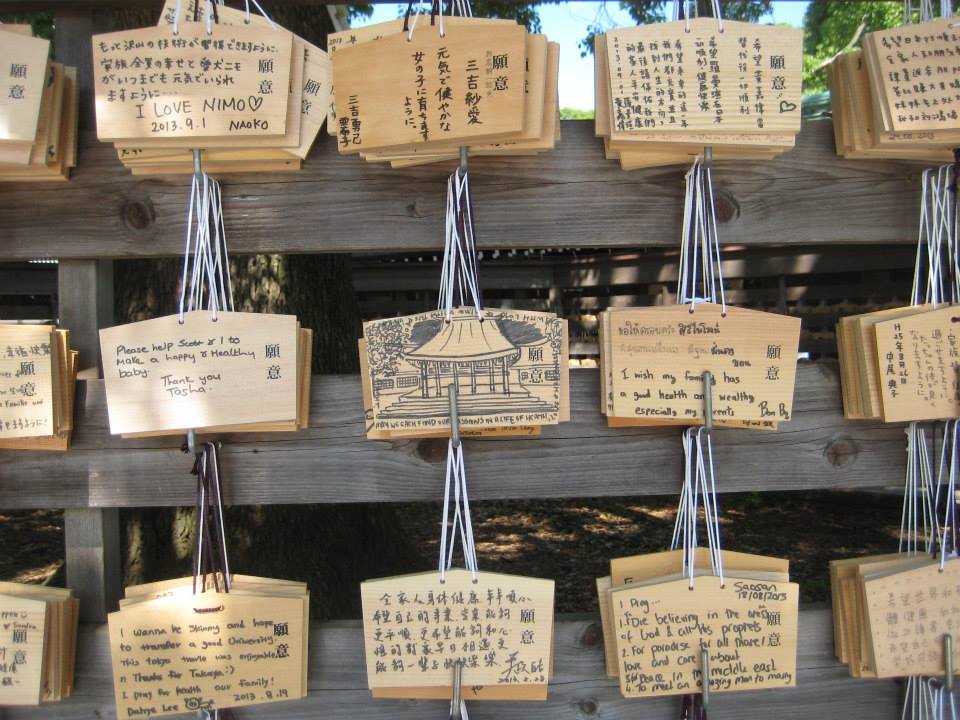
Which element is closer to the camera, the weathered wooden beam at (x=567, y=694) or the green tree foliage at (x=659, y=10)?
the weathered wooden beam at (x=567, y=694)

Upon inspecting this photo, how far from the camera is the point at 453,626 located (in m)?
1.09

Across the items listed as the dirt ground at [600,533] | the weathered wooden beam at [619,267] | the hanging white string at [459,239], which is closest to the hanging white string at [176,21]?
the hanging white string at [459,239]

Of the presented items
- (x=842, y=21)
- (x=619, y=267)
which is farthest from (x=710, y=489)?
(x=842, y=21)

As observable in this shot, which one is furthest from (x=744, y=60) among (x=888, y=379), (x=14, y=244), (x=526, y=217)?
(x=14, y=244)

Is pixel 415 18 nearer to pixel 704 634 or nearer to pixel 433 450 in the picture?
pixel 433 450

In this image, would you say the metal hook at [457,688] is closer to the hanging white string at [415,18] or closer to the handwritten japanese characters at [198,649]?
the handwritten japanese characters at [198,649]

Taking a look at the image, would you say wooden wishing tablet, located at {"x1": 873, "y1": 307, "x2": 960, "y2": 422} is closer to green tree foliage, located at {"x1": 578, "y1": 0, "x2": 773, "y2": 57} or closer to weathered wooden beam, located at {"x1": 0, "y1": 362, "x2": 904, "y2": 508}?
weathered wooden beam, located at {"x1": 0, "y1": 362, "x2": 904, "y2": 508}

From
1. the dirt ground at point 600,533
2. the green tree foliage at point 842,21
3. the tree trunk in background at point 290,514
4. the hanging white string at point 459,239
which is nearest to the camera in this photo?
the hanging white string at point 459,239

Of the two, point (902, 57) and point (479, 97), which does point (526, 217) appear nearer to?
point (479, 97)

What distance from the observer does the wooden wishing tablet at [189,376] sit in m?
1.05

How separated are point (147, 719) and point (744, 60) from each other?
55.8 inches

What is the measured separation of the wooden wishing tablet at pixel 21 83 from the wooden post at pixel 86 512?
0.76 ft

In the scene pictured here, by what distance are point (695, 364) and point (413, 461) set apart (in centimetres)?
48

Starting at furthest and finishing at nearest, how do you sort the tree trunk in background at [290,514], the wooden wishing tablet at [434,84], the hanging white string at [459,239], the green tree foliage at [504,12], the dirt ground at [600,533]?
the dirt ground at [600,533] → the green tree foliage at [504,12] → the tree trunk in background at [290,514] → the hanging white string at [459,239] → the wooden wishing tablet at [434,84]
